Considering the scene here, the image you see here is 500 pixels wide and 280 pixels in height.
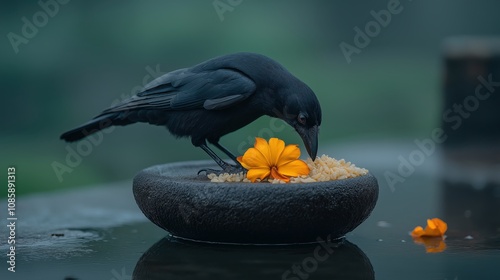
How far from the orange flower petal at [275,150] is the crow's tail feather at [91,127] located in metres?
1.02

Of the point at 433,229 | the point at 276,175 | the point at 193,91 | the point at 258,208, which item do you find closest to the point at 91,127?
the point at 193,91

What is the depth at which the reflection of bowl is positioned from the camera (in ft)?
12.5

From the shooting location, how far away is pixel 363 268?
3645mm

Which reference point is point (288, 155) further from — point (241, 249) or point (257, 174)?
point (241, 249)

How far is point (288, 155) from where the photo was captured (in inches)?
164

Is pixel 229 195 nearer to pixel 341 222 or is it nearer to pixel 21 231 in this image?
pixel 341 222

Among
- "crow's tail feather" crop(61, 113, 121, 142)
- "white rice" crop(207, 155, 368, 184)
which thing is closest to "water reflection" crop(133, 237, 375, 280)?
"white rice" crop(207, 155, 368, 184)

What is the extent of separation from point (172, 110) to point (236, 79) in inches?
17.0

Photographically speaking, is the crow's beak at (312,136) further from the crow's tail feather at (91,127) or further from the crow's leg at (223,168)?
the crow's tail feather at (91,127)

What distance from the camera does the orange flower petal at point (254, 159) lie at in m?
4.14

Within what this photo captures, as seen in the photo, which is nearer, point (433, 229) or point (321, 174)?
point (321, 174)

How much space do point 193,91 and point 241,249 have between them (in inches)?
37.6

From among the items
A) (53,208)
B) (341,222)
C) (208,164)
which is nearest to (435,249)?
(341,222)

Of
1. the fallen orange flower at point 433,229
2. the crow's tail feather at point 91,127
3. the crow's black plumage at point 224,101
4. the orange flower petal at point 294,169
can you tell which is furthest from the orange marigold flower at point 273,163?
the crow's tail feather at point 91,127
